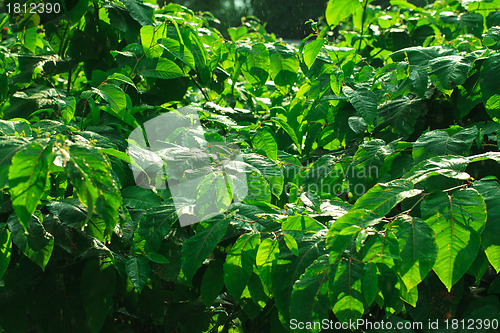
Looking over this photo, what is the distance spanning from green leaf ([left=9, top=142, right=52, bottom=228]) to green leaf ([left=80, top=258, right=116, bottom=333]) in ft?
1.12

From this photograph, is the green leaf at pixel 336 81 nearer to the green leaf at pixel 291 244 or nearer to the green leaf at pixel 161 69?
the green leaf at pixel 161 69

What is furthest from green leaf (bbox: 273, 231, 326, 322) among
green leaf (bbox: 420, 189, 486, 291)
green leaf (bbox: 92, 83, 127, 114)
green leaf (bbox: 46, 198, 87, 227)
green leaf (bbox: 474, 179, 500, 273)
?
green leaf (bbox: 92, 83, 127, 114)

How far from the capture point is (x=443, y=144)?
1.36m

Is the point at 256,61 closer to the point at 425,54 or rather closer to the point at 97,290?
the point at 425,54

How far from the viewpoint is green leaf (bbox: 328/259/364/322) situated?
1000mm

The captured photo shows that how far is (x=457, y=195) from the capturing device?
1.04m

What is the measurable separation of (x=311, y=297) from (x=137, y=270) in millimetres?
456

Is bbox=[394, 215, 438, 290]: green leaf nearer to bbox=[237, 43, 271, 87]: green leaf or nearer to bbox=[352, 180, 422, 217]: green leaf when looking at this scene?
bbox=[352, 180, 422, 217]: green leaf

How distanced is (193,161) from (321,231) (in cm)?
43

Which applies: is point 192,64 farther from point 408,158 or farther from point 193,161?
point 408,158

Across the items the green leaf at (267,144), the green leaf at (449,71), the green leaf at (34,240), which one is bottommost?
the green leaf at (34,240)

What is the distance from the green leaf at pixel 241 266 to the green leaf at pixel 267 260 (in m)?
0.03

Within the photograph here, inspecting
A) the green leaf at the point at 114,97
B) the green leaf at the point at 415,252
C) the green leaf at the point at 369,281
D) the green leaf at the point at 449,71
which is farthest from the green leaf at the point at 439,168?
the green leaf at the point at 114,97

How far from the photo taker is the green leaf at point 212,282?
129 cm
